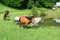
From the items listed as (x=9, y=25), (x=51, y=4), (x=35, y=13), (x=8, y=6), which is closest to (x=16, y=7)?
Answer: (x=8, y=6)

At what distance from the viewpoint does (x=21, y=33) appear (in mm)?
12703

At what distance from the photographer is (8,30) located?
13.3 m

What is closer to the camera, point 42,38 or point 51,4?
point 42,38

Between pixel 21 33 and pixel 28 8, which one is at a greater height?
pixel 21 33

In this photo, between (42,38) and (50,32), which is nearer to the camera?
(42,38)

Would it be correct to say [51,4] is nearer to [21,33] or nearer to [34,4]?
[34,4]

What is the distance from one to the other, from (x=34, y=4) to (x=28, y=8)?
815mm

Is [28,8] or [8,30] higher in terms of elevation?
[8,30]

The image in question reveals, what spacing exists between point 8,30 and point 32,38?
Result: 208 cm

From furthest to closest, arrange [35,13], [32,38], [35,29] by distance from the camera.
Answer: [35,13], [35,29], [32,38]

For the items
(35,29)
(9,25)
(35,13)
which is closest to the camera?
(35,29)

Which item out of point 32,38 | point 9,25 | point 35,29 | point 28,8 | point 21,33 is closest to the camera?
point 32,38

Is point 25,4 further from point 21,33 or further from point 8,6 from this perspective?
point 21,33

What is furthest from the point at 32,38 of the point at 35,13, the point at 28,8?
the point at 28,8
